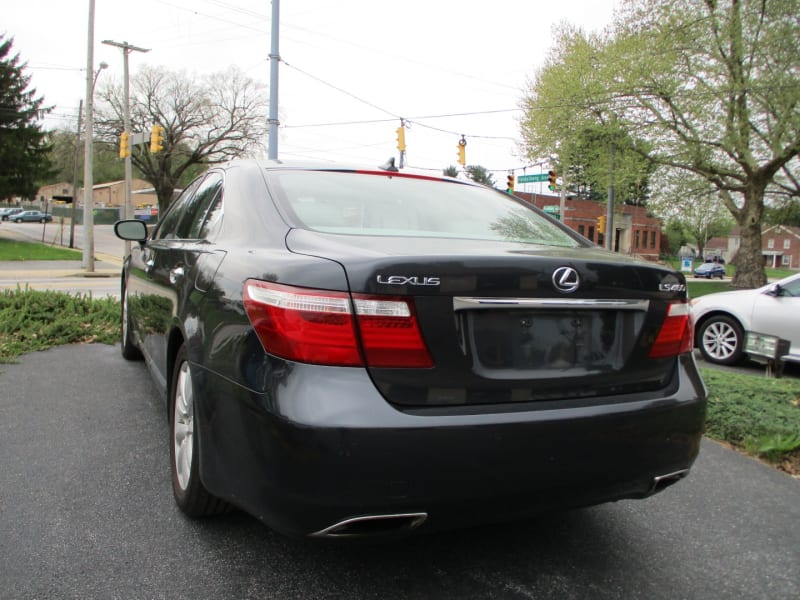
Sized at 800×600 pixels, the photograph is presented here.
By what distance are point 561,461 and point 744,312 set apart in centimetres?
640

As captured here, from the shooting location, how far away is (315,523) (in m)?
1.87

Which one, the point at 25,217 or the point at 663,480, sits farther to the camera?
the point at 25,217

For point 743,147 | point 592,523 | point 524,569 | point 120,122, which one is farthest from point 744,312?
point 120,122

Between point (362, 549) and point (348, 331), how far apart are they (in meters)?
1.09

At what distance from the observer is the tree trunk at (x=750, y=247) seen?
2417 centimetres

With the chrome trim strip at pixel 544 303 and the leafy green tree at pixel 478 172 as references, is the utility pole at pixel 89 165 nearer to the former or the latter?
the chrome trim strip at pixel 544 303

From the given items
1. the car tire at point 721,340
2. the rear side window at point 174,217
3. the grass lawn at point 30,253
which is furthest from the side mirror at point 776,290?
the grass lawn at point 30,253

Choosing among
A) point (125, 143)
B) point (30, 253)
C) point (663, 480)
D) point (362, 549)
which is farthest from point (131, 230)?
point (30, 253)

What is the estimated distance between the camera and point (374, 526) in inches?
75.2

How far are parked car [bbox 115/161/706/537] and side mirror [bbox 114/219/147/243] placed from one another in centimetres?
229

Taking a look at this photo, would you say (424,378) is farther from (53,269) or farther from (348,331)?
(53,269)

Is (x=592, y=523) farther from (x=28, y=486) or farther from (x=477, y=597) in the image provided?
(x=28, y=486)

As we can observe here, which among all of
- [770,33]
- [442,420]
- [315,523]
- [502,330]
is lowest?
[315,523]

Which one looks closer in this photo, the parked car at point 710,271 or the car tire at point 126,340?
the car tire at point 126,340
